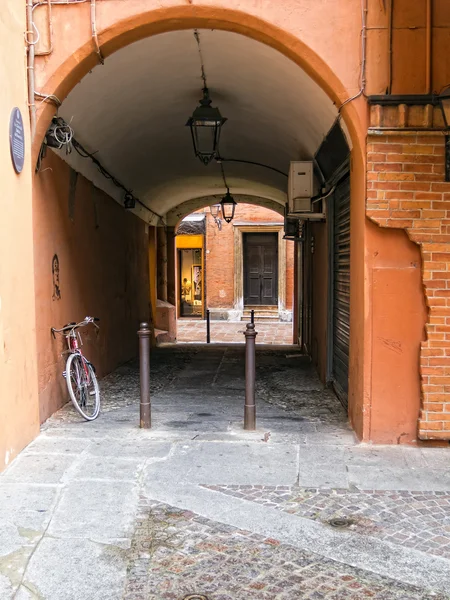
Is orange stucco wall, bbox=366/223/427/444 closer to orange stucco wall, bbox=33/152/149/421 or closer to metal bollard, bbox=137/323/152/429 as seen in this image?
metal bollard, bbox=137/323/152/429

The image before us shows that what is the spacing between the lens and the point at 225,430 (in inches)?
200

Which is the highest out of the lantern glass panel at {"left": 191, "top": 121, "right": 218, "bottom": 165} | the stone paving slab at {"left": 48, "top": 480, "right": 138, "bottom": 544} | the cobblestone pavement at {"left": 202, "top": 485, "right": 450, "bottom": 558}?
the lantern glass panel at {"left": 191, "top": 121, "right": 218, "bottom": 165}

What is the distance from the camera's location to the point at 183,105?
286 inches

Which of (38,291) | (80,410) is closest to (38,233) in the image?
(38,291)

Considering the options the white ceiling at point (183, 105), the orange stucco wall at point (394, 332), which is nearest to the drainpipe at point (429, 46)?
the white ceiling at point (183, 105)

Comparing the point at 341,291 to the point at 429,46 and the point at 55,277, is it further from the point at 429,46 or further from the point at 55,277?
the point at 55,277

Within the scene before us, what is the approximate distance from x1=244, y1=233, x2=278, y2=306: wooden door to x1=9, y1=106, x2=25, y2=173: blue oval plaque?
18542 mm

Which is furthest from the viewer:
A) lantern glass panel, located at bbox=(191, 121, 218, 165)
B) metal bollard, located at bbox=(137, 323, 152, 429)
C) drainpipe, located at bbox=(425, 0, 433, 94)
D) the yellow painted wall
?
lantern glass panel, located at bbox=(191, 121, 218, 165)

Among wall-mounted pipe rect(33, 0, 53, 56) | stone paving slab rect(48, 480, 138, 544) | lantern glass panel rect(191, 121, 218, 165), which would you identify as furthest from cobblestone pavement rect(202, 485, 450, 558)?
lantern glass panel rect(191, 121, 218, 165)

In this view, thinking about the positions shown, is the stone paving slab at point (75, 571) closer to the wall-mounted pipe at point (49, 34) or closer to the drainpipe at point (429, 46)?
the wall-mounted pipe at point (49, 34)

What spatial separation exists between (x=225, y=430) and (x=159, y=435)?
0.58 m

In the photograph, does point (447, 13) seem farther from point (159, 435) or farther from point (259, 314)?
point (259, 314)

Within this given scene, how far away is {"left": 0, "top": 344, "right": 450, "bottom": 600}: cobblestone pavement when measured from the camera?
272cm

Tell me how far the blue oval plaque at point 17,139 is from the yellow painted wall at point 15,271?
0.17 feet
